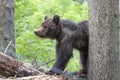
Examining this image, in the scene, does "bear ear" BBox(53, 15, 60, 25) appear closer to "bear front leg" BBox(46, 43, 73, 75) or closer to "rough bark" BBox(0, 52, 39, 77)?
"bear front leg" BBox(46, 43, 73, 75)

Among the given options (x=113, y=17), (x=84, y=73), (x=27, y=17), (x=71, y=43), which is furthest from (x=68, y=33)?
(x=27, y=17)

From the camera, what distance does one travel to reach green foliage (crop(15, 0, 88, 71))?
37.7ft

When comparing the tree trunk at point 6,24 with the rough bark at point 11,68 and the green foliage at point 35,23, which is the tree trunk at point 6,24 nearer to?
the green foliage at point 35,23

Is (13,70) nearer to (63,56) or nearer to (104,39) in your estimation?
(63,56)

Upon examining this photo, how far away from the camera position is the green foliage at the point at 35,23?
1148cm

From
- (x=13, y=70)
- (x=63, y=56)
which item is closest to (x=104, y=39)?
(x=63, y=56)

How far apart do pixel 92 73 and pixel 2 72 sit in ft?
5.65

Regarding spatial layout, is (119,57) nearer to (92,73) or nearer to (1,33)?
(92,73)

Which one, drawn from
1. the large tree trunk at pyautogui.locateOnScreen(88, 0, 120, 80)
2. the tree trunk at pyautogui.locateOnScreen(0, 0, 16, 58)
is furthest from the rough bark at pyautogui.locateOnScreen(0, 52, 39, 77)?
the tree trunk at pyautogui.locateOnScreen(0, 0, 16, 58)

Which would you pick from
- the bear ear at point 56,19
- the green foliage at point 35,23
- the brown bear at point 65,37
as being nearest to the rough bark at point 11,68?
the brown bear at point 65,37

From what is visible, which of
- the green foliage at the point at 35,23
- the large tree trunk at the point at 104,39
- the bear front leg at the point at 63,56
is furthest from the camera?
the green foliage at the point at 35,23

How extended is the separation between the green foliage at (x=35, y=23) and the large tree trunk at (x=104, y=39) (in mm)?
4841

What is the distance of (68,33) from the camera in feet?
21.3

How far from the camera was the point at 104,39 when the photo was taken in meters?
5.57
